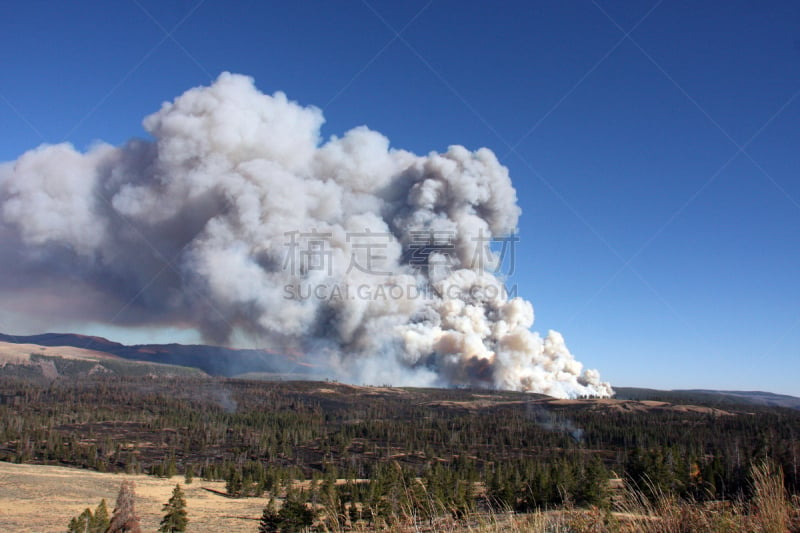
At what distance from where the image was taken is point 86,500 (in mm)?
58594

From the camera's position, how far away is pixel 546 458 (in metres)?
89.7

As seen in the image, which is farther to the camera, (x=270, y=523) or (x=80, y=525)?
(x=270, y=523)

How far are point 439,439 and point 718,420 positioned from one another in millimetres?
69326

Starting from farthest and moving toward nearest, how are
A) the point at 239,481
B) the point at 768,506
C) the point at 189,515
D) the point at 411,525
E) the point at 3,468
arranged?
the point at 3,468 < the point at 239,481 < the point at 189,515 < the point at 411,525 < the point at 768,506

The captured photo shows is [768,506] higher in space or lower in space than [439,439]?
higher

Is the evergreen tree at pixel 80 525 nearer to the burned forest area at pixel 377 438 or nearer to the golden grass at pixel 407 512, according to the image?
the golden grass at pixel 407 512

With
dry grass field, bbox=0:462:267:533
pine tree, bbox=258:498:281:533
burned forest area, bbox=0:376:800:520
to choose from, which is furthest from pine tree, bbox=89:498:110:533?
burned forest area, bbox=0:376:800:520

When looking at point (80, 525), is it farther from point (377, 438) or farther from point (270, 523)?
point (377, 438)

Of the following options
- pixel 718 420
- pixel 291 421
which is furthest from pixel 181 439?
pixel 718 420

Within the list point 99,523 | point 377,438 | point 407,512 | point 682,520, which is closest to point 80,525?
point 99,523

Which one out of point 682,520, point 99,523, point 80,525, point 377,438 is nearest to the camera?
point 682,520

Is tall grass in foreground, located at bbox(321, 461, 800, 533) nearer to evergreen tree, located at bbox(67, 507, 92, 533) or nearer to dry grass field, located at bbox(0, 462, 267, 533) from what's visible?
evergreen tree, located at bbox(67, 507, 92, 533)

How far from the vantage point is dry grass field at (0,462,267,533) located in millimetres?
47469

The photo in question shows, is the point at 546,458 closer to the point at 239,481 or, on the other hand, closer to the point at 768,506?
the point at 239,481
